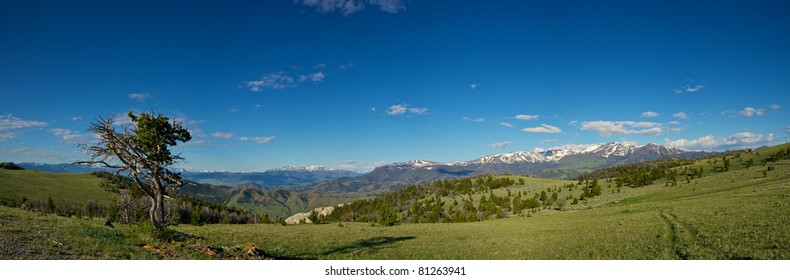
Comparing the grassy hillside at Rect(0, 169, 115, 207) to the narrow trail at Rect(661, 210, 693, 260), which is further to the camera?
the grassy hillside at Rect(0, 169, 115, 207)

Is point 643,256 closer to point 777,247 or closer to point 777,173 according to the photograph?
point 777,247

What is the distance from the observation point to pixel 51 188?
148250 millimetres

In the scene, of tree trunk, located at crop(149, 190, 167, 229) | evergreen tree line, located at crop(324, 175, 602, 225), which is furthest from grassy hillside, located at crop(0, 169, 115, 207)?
tree trunk, located at crop(149, 190, 167, 229)

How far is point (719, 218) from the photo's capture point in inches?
955

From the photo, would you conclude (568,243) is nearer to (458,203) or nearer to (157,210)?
(157,210)

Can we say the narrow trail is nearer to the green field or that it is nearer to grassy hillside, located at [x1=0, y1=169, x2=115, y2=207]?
the green field

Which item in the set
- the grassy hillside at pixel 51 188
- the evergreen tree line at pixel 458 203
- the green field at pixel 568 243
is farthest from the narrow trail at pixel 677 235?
the grassy hillside at pixel 51 188

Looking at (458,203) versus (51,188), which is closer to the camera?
(458,203)

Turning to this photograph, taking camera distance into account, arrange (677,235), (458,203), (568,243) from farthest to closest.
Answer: (458,203) < (568,243) < (677,235)

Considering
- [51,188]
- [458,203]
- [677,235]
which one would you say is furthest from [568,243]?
[51,188]

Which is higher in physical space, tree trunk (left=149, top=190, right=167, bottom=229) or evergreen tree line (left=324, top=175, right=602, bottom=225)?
tree trunk (left=149, top=190, right=167, bottom=229)

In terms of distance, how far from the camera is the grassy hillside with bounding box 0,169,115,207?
5035 inches
